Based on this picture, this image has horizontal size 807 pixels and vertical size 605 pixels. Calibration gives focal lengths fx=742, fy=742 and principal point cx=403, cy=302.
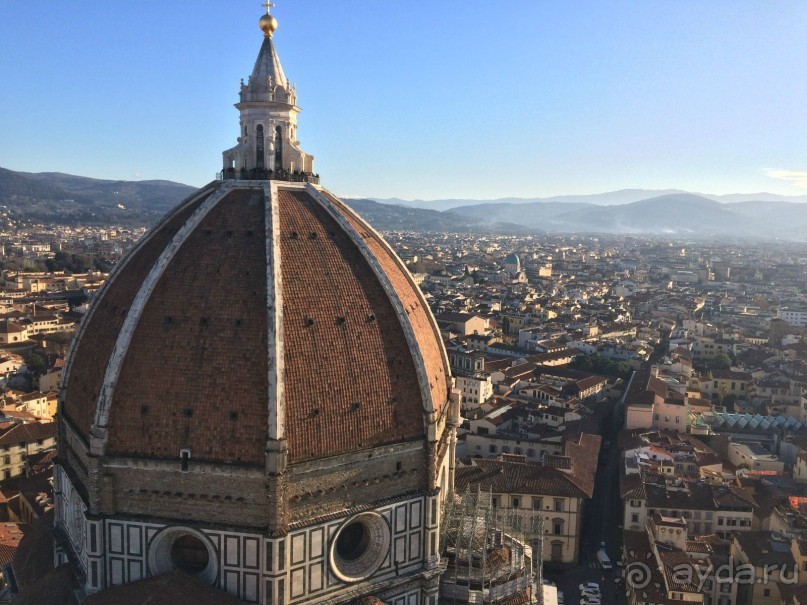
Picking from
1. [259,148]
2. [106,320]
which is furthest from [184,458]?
[259,148]

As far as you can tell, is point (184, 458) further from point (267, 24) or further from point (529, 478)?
point (529, 478)

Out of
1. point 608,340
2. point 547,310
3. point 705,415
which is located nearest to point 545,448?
point 705,415

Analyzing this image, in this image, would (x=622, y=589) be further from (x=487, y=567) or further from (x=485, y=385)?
(x=485, y=385)

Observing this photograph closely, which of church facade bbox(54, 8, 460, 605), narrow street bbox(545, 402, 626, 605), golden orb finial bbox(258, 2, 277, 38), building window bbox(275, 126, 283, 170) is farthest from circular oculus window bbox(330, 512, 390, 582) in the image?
narrow street bbox(545, 402, 626, 605)

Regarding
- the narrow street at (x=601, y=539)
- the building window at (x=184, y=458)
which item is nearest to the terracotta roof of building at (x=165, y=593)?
the building window at (x=184, y=458)

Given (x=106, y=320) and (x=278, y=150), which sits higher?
(x=278, y=150)

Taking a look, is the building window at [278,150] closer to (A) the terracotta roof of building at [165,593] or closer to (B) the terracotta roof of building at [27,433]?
(A) the terracotta roof of building at [165,593]
